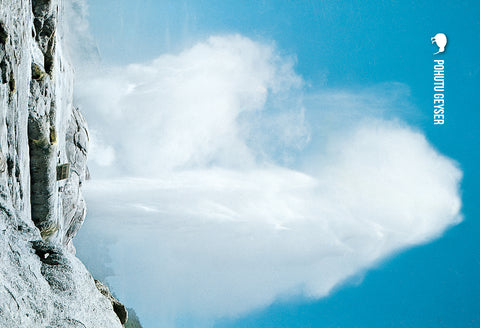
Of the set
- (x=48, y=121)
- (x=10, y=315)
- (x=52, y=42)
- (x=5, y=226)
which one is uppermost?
(x=52, y=42)

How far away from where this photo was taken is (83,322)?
25.9ft

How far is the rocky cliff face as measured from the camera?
7387mm

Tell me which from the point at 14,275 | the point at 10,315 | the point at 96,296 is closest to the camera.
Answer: the point at 10,315

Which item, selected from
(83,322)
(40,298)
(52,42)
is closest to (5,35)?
(52,42)

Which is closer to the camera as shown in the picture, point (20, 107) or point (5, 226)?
point (5, 226)

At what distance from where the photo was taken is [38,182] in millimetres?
16734

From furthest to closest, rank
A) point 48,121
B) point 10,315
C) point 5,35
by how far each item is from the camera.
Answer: point 48,121
point 5,35
point 10,315

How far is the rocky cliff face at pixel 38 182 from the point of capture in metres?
7.39

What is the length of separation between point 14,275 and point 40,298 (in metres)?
0.75

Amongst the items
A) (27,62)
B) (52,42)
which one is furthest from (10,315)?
(52,42)

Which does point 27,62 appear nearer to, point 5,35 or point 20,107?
point 20,107

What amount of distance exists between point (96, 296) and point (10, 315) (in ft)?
11.8

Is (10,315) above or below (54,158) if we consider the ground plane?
below

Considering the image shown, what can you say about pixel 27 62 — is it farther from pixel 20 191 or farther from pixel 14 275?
pixel 14 275
